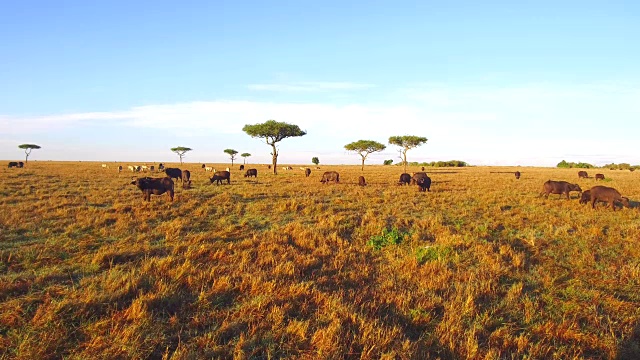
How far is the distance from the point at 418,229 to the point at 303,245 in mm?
4096

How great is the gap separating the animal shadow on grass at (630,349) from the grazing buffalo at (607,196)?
533 inches

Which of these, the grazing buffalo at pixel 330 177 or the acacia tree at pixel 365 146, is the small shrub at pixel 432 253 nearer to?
the grazing buffalo at pixel 330 177

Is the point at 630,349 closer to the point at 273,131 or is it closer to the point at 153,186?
the point at 153,186

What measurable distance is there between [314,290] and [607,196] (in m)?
16.4

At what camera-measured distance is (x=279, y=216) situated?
1273 centimetres

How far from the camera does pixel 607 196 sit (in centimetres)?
1489

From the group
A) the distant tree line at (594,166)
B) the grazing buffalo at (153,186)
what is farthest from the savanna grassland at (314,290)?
the distant tree line at (594,166)

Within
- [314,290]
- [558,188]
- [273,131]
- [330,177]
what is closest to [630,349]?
[314,290]

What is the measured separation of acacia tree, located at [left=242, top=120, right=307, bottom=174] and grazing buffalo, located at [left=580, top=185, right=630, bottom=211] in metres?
35.4

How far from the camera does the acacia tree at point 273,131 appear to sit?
45.5m

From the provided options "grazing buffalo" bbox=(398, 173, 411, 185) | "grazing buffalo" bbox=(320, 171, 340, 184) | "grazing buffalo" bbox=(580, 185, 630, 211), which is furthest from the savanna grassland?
"grazing buffalo" bbox=(320, 171, 340, 184)

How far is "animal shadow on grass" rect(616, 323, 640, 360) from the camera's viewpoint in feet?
13.4

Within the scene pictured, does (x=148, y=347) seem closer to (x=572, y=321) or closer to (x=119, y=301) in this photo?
(x=119, y=301)

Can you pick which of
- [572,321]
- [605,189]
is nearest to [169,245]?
[572,321]
